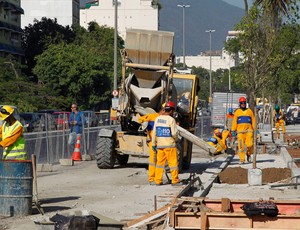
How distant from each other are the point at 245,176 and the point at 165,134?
10.6ft

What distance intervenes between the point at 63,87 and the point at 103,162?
191 feet

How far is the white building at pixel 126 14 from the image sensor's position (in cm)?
17738

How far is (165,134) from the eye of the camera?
17672 millimetres

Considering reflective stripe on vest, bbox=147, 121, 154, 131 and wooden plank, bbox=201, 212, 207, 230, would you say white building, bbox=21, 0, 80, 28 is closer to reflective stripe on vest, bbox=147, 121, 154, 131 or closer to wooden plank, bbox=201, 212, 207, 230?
reflective stripe on vest, bbox=147, 121, 154, 131

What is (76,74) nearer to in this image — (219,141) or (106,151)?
(219,141)

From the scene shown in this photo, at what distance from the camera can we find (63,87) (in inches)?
3164

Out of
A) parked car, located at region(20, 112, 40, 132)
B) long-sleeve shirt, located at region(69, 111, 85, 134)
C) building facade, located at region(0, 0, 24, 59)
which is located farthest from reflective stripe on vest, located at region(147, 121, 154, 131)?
building facade, located at region(0, 0, 24, 59)

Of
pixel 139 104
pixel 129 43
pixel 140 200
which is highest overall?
pixel 129 43

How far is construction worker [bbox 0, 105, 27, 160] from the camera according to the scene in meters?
14.0

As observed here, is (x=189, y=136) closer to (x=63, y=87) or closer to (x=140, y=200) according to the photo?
(x=140, y=200)

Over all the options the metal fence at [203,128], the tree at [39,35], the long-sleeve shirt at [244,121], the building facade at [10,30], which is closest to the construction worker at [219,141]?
the long-sleeve shirt at [244,121]

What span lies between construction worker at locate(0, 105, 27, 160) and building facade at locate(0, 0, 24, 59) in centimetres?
7365

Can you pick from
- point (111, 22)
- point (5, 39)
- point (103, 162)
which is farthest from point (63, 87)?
point (111, 22)

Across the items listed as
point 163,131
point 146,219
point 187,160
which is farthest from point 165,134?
point 146,219
